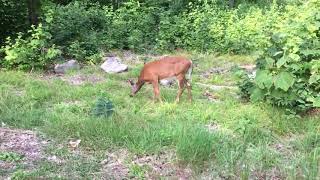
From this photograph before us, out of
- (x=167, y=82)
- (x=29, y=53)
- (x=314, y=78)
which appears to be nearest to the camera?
(x=314, y=78)

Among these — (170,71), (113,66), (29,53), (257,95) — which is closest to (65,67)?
(29,53)

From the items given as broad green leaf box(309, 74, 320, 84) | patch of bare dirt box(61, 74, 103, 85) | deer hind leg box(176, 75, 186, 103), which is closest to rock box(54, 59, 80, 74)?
patch of bare dirt box(61, 74, 103, 85)

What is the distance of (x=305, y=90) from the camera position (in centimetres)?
845

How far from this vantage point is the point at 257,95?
29.0ft

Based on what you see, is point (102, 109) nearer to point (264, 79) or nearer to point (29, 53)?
point (264, 79)

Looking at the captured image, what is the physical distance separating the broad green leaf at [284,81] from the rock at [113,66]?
16.0ft

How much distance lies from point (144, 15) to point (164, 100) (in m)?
7.31

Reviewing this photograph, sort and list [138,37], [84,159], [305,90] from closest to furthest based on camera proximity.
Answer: [84,159] → [305,90] → [138,37]

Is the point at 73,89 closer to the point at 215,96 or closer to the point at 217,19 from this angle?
the point at 215,96

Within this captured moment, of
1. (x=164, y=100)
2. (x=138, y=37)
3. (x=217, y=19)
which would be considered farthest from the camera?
(x=217, y=19)

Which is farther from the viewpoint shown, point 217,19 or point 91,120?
point 217,19

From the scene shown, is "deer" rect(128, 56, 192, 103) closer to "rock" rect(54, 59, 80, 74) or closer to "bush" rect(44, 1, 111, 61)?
"rock" rect(54, 59, 80, 74)

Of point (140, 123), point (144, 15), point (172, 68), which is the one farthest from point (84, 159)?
point (144, 15)

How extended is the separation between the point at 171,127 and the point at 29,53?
5.96 m
